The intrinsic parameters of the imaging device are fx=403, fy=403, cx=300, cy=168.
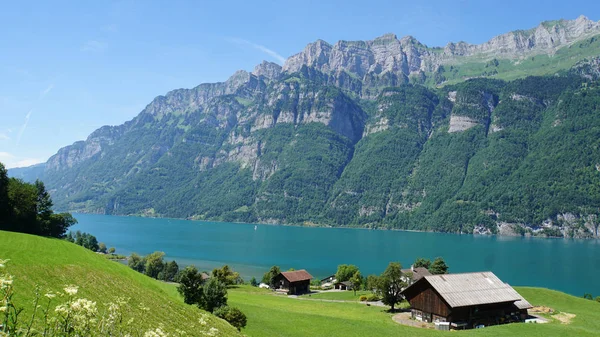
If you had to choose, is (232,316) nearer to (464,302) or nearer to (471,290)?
(464,302)

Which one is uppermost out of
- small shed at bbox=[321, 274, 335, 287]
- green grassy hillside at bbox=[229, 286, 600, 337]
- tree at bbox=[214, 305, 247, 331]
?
tree at bbox=[214, 305, 247, 331]

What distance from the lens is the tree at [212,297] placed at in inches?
1505

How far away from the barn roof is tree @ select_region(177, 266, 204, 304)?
28416 millimetres

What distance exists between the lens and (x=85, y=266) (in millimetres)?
33031

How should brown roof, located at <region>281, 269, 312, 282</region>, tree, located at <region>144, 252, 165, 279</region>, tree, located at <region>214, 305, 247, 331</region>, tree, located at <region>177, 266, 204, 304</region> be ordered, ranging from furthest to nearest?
1. tree, located at <region>144, 252, 165, 279</region>
2. brown roof, located at <region>281, 269, 312, 282</region>
3. tree, located at <region>177, 266, 204, 304</region>
4. tree, located at <region>214, 305, 247, 331</region>

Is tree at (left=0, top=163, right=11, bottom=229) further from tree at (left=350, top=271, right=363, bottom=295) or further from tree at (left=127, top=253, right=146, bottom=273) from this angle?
tree at (left=350, top=271, right=363, bottom=295)

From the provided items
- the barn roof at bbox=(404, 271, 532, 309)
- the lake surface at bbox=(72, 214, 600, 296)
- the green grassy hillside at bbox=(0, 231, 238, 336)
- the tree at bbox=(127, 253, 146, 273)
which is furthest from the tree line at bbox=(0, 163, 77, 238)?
the barn roof at bbox=(404, 271, 532, 309)

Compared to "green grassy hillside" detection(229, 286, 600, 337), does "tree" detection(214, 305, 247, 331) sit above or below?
above

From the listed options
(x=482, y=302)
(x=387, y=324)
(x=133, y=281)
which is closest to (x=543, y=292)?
(x=482, y=302)

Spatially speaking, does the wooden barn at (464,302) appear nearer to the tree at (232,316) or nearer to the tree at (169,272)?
the tree at (232,316)

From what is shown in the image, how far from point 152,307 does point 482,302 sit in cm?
3913

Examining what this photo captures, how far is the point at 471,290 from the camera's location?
167ft

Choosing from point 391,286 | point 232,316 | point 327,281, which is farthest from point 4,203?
point 327,281

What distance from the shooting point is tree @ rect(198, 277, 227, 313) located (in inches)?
1505
